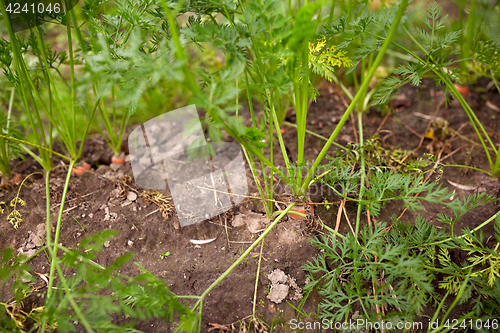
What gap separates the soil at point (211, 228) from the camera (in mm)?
1151

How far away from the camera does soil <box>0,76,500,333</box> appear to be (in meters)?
1.15

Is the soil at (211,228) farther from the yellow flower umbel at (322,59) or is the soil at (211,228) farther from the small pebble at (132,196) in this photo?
the yellow flower umbel at (322,59)

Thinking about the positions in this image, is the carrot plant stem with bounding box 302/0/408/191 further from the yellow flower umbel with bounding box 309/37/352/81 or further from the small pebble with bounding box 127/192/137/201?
the small pebble with bounding box 127/192/137/201

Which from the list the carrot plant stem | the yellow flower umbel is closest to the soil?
the carrot plant stem

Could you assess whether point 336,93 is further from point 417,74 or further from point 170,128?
point 170,128

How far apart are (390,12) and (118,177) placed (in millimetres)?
1397

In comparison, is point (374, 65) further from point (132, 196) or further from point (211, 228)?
point (132, 196)

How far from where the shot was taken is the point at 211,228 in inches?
52.8

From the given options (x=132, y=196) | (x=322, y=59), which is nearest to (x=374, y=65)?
(x=322, y=59)

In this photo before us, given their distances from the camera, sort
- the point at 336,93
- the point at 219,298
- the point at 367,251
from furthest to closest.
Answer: the point at 336,93 < the point at 219,298 < the point at 367,251

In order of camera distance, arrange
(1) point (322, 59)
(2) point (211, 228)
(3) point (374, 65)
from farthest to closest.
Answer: (2) point (211, 228) < (1) point (322, 59) < (3) point (374, 65)

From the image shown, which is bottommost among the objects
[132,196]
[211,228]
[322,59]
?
[211,228]

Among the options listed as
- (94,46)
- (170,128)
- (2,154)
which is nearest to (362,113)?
(170,128)

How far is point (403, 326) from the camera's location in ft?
3.32
